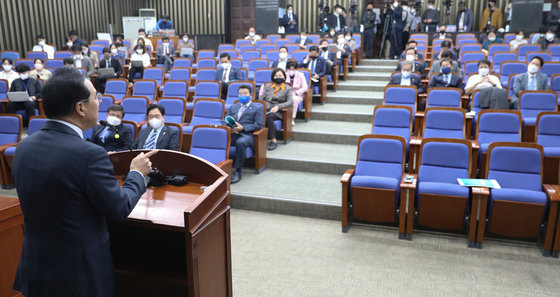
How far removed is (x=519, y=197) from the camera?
294 centimetres

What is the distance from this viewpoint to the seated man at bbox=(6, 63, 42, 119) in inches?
231

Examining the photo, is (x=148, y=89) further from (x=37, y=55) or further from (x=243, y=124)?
(x=37, y=55)

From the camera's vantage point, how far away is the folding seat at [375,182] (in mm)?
3186

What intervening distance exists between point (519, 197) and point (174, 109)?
140 inches

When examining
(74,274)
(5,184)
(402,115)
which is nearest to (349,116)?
(402,115)

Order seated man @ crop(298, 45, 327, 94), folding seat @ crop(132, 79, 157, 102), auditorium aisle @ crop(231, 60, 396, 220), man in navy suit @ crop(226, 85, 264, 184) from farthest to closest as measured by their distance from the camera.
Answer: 1. seated man @ crop(298, 45, 327, 94)
2. folding seat @ crop(132, 79, 157, 102)
3. man in navy suit @ crop(226, 85, 264, 184)
4. auditorium aisle @ crop(231, 60, 396, 220)

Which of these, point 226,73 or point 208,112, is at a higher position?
point 226,73

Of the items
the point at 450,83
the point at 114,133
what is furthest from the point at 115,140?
the point at 450,83

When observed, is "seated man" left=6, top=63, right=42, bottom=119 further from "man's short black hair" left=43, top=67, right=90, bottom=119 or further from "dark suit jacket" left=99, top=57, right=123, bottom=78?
"man's short black hair" left=43, top=67, right=90, bottom=119

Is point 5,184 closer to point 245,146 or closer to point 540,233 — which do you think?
point 245,146

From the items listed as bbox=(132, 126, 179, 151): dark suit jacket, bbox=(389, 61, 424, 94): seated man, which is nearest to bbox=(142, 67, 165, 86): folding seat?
bbox=(132, 126, 179, 151): dark suit jacket

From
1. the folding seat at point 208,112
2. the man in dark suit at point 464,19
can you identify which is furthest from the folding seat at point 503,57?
the folding seat at point 208,112

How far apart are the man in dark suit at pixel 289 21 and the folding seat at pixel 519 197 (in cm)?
755

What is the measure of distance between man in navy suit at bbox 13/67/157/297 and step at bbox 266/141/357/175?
317cm
